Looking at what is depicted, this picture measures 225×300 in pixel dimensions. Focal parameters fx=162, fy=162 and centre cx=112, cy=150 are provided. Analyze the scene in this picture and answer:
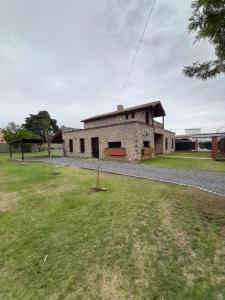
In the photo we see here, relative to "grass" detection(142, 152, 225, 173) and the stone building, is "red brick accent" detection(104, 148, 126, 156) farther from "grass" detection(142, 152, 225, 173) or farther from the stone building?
"grass" detection(142, 152, 225, 173)

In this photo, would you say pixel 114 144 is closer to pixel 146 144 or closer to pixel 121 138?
pixel 121 138

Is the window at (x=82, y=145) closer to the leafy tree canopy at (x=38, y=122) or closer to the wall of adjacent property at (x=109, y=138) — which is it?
the wall of adjacent property at (x=109, y=138)

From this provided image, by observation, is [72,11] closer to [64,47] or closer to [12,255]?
[64,47]

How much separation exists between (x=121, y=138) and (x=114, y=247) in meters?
12.8

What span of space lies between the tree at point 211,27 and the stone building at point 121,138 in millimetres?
9805

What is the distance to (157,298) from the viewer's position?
2.01 metres

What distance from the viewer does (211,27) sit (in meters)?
3.76

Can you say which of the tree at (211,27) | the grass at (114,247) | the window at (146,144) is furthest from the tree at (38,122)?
the tree at (211,27)

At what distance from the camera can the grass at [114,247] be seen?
7.22 ft

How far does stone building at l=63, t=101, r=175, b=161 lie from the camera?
48.2 feet

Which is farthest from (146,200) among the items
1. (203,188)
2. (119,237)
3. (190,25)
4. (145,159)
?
(145,159)

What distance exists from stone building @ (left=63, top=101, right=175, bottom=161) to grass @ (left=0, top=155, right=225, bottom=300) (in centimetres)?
960

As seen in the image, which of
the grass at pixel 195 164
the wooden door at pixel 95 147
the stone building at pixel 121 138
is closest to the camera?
the grass at pixel 195 164

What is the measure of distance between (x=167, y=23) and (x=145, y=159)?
11601mm
